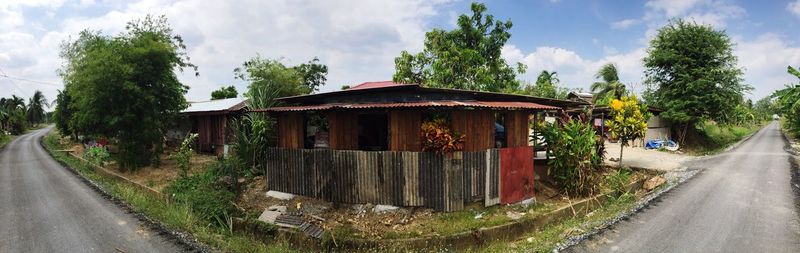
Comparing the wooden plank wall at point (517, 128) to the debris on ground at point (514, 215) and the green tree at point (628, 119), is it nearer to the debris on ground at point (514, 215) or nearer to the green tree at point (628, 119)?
the debris on ground at point (514, 215)

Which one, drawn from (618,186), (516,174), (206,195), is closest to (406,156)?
(516,174)

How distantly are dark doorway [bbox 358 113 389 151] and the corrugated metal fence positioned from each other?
9.40 ft

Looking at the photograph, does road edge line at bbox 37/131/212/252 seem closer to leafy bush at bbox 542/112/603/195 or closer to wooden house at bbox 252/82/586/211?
wooden house at bbox 252/82/586/211

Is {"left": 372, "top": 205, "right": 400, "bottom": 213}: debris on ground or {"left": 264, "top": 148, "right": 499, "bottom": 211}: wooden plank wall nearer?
{"left": 264, "top": 148, "right": 499, "bottom": 211}: wooden plank wall

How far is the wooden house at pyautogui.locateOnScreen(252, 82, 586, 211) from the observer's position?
8305mm

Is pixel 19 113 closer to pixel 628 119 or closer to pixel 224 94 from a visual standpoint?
Result: pixel 224 94

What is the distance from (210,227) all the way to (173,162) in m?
10.1

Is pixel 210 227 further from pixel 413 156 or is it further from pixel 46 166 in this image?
pixel 46 166

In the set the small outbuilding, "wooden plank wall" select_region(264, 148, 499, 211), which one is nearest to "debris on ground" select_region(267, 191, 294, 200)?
"wooden plank wall" select_region(264, 148, 499, 211)

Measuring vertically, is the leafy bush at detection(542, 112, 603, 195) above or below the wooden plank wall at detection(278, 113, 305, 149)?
below

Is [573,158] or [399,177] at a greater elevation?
[573,158]

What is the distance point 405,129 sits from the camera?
8359 millimetres

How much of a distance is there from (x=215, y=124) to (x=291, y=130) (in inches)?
428

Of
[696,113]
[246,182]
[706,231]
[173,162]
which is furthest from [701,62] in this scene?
[173,162]
